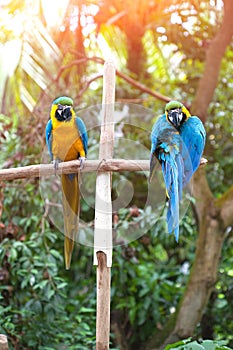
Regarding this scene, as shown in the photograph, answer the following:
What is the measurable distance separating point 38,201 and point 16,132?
0.38 m

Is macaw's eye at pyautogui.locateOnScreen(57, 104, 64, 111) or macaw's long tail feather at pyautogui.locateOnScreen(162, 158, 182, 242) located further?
macaw's eye at pyautogui.locateOnScreen(57, 104, 64, 111)

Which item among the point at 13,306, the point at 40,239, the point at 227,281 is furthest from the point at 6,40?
the point at 227,281

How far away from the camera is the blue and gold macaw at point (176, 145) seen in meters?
1.60

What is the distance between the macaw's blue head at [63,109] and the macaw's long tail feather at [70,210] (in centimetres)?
20

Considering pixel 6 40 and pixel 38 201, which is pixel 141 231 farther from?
pixel 6 40

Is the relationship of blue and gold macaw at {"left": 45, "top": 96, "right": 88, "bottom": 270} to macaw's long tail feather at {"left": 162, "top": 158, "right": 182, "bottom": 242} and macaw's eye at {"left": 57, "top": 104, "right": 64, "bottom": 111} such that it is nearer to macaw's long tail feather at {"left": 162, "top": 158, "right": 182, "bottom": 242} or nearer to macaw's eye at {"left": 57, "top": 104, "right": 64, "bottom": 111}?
macaw's eye at {"left": 57, "top": 104, "right": 64, "bottom": 111}

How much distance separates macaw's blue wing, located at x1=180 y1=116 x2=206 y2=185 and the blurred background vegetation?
534 millimetres

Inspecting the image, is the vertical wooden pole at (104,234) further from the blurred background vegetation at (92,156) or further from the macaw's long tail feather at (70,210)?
the blurred background vegetation at (92,156)

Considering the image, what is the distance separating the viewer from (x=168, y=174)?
62.4 inches

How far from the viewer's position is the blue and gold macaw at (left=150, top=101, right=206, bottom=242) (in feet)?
5.24

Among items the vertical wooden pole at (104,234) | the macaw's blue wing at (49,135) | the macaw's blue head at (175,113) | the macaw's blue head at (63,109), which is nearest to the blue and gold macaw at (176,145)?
the macaw's blue head at (175,113)

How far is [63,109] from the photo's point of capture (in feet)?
6.07

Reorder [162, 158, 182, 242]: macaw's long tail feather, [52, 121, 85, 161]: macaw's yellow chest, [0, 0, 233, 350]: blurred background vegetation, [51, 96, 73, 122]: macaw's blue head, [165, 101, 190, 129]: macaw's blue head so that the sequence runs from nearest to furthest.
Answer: [162, 158, 182, 242]: macaw's long tail feather < [165, 101, 190, 129]: macaw's blue head < [51, 96, 73, 122]: macaw's blue head < [52, 121, 85, 161]: macaw's yellow chest < [0, 0, 233, 350]: blurred background vegetation

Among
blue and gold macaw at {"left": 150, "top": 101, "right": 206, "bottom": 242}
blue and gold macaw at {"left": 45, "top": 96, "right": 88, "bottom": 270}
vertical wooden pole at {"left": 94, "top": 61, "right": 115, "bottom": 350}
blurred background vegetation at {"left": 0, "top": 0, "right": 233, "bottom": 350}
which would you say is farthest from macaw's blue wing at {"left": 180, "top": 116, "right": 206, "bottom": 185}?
blurred background vegetation at {"left": 0, "top": 0, "right": 233, "bottom": 350}
